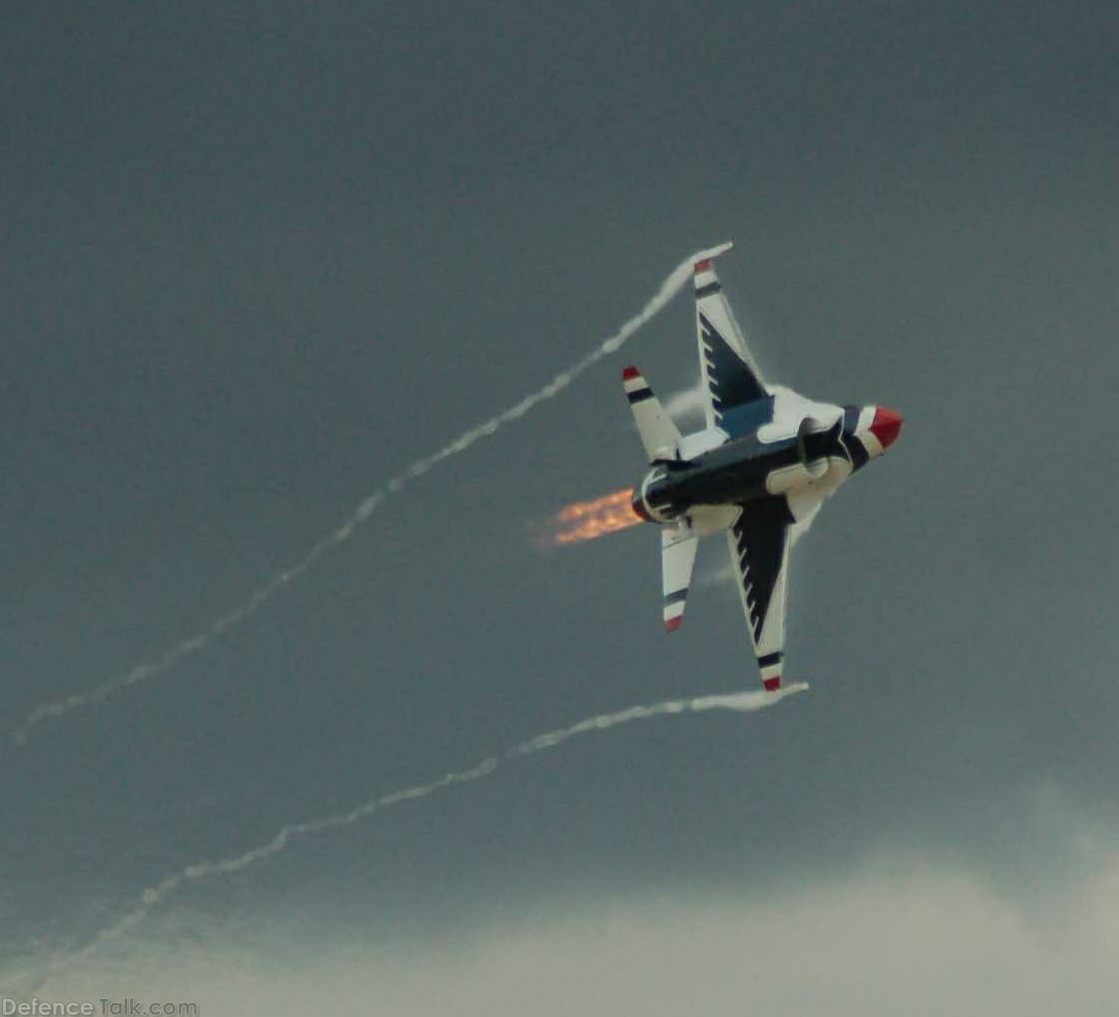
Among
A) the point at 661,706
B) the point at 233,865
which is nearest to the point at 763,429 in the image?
the point at 661,706

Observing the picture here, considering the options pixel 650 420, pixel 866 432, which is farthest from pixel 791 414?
pixel 650 420

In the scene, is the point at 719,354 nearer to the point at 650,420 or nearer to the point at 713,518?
the point at 650,420

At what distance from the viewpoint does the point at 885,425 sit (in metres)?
105

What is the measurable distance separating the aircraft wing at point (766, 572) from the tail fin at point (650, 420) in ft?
10.8

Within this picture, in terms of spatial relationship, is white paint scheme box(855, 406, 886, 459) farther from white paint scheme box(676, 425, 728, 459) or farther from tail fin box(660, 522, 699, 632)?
tail fin box(660, 522, 699, 632)

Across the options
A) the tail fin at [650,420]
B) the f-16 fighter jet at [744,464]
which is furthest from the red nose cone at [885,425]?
the tail fin at [650,420]

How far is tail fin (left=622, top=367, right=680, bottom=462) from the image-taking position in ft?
347

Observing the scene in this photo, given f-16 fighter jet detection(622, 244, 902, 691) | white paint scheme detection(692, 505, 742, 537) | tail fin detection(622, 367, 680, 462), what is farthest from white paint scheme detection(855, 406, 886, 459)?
tail fin detection(622, 367, 680, 462)

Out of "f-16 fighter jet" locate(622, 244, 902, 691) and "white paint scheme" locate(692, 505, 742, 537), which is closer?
"f-16 fighter jet" locate(622, 244, 902, 691)

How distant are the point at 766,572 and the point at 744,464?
15.2ft

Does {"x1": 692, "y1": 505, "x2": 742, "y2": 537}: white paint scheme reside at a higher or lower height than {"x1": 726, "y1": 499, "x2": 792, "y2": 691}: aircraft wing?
higher

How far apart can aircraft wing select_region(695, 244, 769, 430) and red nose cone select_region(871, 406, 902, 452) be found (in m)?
3.64

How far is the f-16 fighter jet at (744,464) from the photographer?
10425cm

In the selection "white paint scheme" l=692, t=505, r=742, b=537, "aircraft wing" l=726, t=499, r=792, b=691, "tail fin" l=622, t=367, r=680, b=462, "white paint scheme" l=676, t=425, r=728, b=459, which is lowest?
"aircraft wing" l=726, t=499, r=792, b=691
